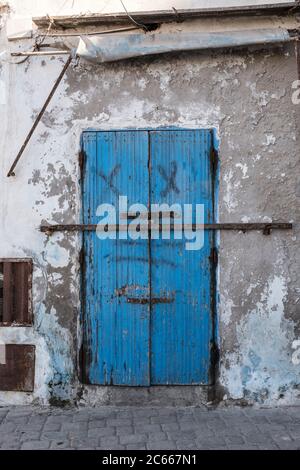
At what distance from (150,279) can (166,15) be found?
101 inches

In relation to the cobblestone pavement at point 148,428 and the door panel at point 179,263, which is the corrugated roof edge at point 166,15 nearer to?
the door panel at point 179,263

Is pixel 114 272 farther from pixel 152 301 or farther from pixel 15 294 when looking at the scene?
pixel 15 294

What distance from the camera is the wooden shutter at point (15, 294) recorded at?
18.2 feet

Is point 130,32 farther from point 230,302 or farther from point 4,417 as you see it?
point 4,417

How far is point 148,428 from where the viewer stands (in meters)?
4.89

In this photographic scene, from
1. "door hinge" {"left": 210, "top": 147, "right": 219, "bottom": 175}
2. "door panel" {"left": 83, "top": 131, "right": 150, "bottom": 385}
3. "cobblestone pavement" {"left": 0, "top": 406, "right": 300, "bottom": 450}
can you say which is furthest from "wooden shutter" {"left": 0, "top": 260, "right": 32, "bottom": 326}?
"door hinge" {"left": 210, "top": 147, "right": 219, "bottom": 175}

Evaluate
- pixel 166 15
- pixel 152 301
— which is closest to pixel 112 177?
pixel 152 301

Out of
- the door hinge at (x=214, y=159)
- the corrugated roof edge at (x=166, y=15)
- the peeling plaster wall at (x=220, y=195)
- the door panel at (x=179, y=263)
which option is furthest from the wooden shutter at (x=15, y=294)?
the corrugated roof edge at (x=166, y=15)

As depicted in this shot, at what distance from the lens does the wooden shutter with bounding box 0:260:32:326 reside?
5.55m

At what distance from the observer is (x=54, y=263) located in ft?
18.2

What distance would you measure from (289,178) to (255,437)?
8.11ft

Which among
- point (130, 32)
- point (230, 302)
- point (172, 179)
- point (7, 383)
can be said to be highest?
point (130, 32)

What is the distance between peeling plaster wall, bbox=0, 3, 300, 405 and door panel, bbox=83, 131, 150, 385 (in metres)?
0.14
